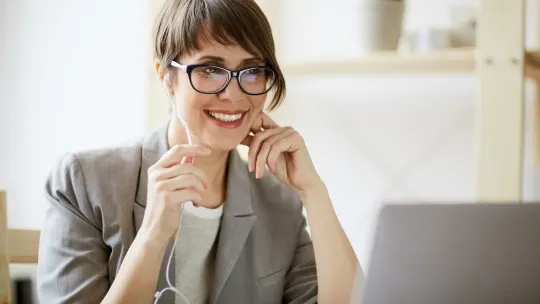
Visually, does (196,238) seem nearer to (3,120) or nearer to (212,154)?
(212,154)

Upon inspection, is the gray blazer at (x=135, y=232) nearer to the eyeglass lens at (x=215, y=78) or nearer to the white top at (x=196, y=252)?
the white top at (x=196, y=252)

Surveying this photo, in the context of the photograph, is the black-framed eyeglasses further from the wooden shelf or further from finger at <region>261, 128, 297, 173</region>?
the wooden shelf

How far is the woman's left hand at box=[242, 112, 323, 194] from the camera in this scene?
1.56 meters

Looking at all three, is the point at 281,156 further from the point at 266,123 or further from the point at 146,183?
the point at 146,183

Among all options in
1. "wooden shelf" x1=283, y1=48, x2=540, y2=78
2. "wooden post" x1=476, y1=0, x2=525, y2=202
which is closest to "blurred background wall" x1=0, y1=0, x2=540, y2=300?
"wooden shelf" x1=283, y1=48, x2=540, y2=78

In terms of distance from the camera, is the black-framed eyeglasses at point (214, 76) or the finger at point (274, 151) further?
the finger at point (274, 151)

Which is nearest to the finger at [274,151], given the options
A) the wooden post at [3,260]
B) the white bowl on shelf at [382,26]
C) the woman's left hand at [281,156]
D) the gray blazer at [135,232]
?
the woman's left hand at [281,156]

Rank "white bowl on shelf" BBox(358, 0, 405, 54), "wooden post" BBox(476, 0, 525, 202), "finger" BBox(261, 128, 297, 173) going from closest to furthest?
"finger" BBox(261, 128, 297, 173) → "wooden post" BBox(476, 0, 525, 202) → "white bowl on shelf" BBox(358, 0, 405, 54)

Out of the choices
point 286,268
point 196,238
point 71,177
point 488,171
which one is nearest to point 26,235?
point 71,177

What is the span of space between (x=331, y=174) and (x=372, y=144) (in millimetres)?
196

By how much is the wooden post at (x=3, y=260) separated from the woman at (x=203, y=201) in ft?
0.20

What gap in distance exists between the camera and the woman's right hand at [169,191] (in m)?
1.34

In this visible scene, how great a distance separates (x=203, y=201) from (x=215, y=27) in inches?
15.5

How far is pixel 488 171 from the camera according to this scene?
6.46ft
